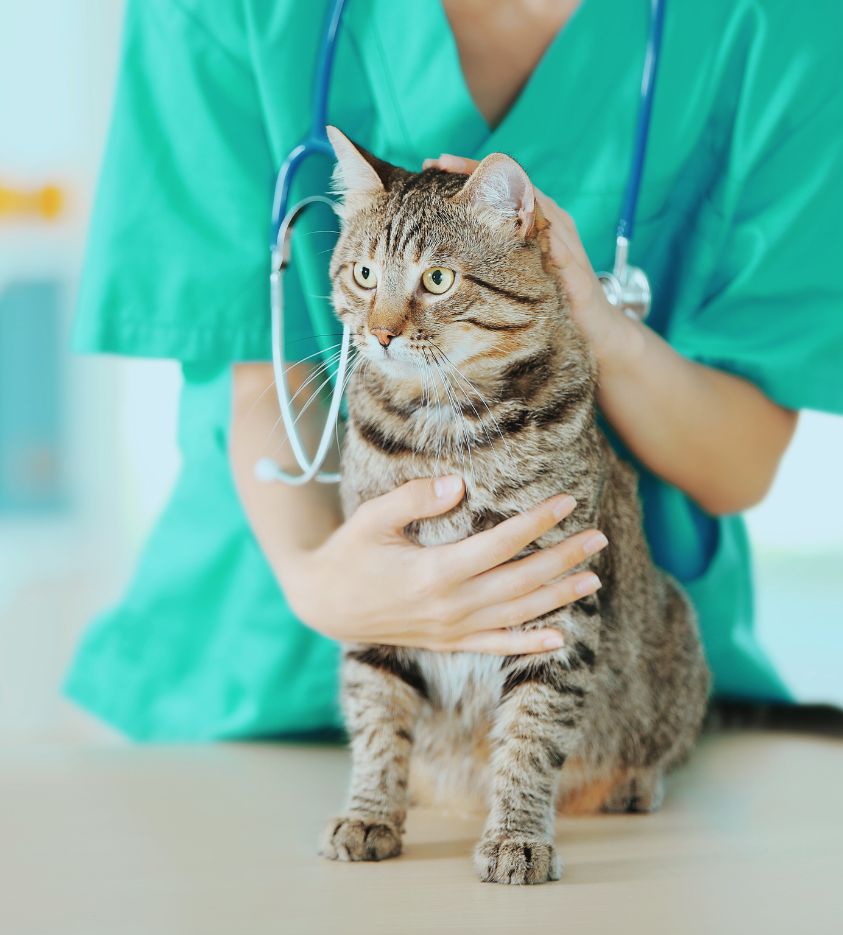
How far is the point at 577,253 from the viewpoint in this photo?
0.81 metres

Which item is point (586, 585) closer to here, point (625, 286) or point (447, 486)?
point (447, 486)

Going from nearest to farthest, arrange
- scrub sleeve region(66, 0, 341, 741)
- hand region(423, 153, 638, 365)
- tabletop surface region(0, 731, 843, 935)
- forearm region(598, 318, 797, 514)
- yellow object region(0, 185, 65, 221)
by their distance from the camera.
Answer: tabletop surface region(0, 731, 843, 935), hand region(423, 153, 638, 365), forearm region(598, 318, 797, 514), scrub sleeve region(66, 0, 341, 741), yellow object region(0, 185, 65, 221)

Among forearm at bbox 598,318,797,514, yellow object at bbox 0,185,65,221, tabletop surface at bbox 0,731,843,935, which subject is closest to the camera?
tabletop surface at bbox 0,731,843,935

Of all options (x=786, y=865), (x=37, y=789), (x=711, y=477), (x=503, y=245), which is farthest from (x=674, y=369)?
(x=37, y=789)

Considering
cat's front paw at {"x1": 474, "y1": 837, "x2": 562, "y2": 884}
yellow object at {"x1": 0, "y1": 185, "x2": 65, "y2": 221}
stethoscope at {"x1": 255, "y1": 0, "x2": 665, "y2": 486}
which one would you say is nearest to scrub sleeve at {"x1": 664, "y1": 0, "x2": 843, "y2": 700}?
stethoscope at {"x1": 255, "y1": 0, "x2": 665, "y2": 486}

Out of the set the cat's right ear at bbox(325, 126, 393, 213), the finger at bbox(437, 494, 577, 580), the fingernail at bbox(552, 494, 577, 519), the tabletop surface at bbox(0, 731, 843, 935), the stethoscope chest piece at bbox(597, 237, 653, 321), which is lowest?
the tabletop surface at bbox(0, 731, 843, 935)

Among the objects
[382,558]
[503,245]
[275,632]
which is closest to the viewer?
[503,245]

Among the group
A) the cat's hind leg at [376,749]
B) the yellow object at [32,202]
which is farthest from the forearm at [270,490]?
the yellow object at [32,202]

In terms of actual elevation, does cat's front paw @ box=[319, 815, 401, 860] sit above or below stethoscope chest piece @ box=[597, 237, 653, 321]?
below

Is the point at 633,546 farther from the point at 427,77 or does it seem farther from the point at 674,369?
the point at 427,77

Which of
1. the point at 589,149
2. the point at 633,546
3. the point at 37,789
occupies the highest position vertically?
the point at 589,149

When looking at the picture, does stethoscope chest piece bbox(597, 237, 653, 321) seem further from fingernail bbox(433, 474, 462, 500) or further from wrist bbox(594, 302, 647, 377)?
fingernail bbox(433, 474, 462, 500)

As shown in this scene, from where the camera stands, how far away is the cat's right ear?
81 centimetres

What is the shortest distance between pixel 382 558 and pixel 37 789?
1.17ft
